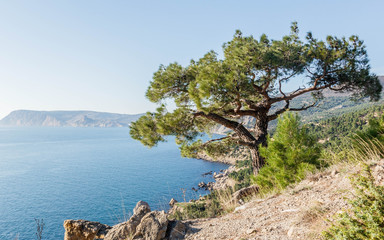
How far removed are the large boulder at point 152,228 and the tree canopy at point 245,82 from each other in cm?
355

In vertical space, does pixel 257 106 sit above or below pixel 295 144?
above

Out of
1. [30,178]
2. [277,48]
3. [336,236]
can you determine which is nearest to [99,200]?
[30,178]

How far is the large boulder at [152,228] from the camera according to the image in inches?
157

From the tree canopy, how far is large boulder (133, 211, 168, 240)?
3549 millimetres

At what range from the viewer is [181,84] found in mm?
8219

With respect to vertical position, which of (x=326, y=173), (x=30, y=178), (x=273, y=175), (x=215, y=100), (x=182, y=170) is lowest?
(x=182, y=170)

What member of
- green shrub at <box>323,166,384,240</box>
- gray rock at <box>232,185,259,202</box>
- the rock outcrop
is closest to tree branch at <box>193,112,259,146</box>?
gray rock at <box>232,185,259,202</box>

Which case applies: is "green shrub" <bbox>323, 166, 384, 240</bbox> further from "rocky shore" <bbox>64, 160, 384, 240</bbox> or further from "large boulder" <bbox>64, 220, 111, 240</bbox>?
"large boulder" <bbox>64, 220, 111, 240</bbox>

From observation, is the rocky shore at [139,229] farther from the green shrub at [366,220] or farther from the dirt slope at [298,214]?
the green shrub at [366,220]

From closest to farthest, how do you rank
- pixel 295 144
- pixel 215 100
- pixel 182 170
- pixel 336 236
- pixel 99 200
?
1. pixel 336 236
2. pixel 295 144
3. pixel 215 100
4. pixel 99 200
5. pixel 182 170

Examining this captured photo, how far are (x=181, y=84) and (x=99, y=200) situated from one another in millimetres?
27498

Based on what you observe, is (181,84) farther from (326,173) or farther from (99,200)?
Result: (99,200)

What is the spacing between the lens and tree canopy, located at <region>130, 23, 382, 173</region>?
22.7ft

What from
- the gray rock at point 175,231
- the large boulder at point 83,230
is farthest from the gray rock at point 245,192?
the large boulder at point 83,230
